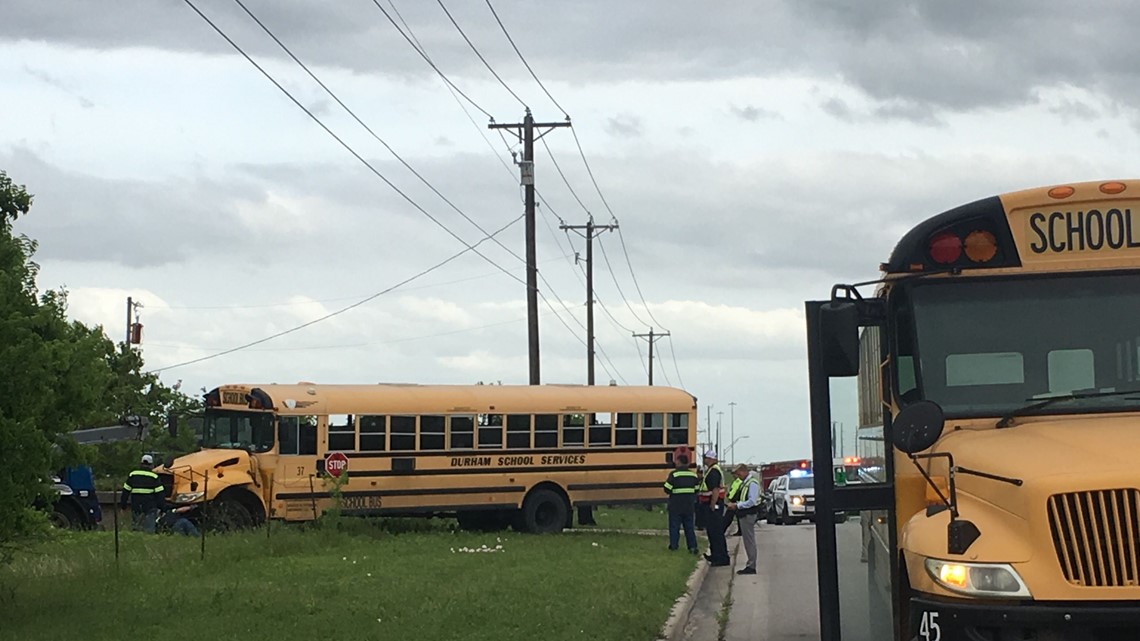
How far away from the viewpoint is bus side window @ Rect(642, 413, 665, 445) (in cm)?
2716

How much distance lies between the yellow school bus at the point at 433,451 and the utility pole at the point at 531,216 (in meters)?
4.05

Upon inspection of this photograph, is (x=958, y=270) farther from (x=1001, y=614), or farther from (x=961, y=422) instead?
(x=1001, y=614)

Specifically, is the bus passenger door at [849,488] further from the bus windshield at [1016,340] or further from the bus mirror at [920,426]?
the bus mirror at [920,426]

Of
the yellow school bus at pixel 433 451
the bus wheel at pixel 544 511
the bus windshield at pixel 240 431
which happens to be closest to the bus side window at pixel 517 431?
the yellow school bus at pixel 433 451

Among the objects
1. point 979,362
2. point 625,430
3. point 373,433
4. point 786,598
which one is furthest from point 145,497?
point 979,362

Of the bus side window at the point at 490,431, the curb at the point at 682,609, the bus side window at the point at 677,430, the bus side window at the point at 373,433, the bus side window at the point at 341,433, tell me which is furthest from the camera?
the bus side window at the point at 677,430

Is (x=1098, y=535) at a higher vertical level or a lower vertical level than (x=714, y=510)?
higher

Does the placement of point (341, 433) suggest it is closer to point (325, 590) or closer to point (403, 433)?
point (403, 433)

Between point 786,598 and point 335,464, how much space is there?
9.85m

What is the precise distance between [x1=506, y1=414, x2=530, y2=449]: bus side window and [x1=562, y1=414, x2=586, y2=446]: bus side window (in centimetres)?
71

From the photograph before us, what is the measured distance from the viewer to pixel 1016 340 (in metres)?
6.82

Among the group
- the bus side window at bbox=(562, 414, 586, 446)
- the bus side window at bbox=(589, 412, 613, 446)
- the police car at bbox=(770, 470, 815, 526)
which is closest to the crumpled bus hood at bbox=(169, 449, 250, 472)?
the bus side window at bbox=(562, 414, 586, 446)

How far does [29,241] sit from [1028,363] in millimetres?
7800

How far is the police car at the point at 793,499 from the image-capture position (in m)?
32.3
